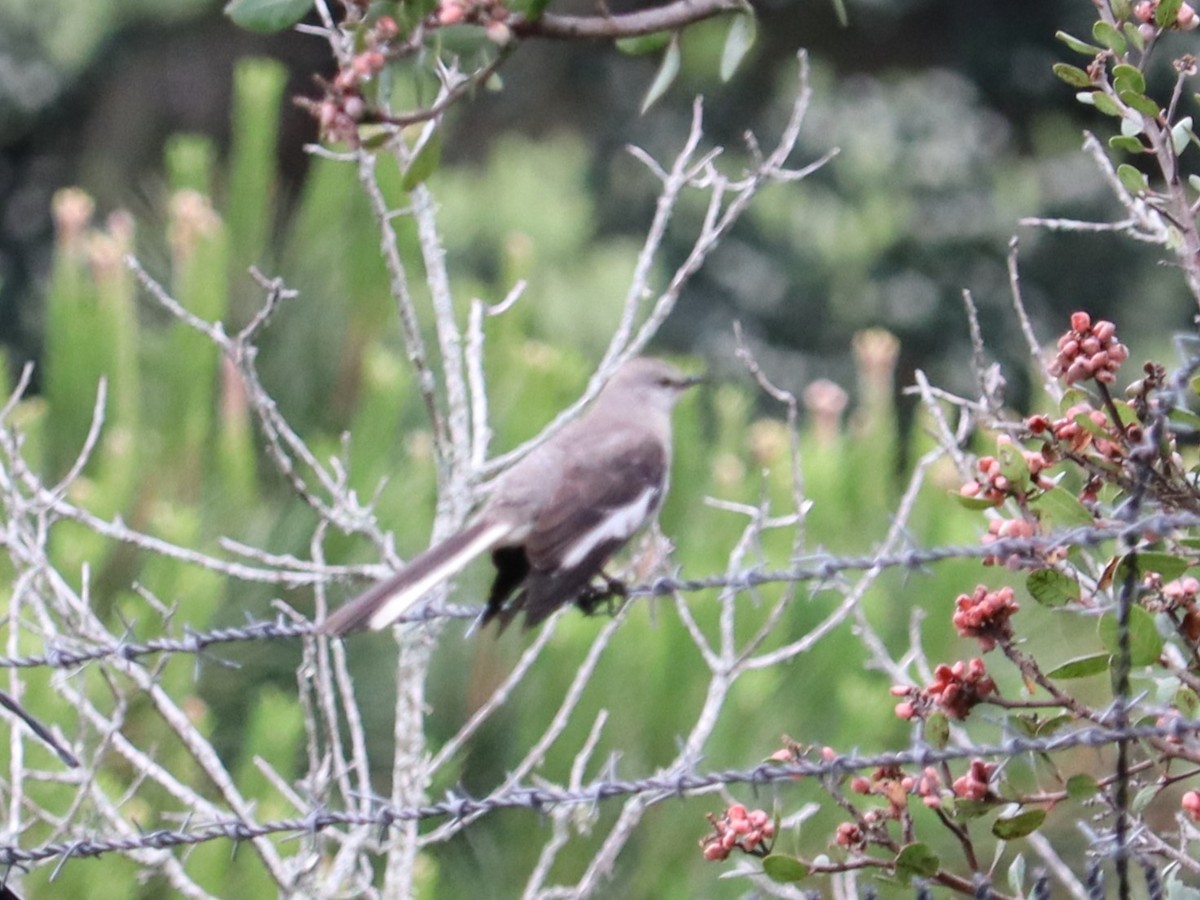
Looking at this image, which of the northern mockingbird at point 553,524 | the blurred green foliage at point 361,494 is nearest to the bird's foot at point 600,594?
the northern mockingbird at point 553,524

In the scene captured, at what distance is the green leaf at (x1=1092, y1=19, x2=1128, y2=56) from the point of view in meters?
2.16

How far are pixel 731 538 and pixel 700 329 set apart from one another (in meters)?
6.33

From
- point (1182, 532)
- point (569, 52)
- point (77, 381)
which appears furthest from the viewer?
point (569, 52)

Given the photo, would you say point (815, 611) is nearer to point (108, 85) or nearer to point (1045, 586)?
point (1045, 586)

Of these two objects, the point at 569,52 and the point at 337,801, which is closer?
the point at 337,801

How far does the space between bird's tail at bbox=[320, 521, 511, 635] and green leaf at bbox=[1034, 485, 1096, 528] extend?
100cm

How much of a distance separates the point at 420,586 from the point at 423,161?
0.74 meters

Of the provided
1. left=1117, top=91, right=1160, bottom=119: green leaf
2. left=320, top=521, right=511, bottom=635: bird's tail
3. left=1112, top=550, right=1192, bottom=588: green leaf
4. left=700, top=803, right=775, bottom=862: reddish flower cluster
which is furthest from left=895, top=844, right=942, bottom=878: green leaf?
left=1117, top=91, right=1160, bottom=119: green leaf

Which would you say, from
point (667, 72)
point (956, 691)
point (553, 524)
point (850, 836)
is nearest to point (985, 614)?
point (956, 691)

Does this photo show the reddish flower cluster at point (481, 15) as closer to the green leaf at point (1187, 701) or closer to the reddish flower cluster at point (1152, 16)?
the reddish flower cluster at point (1152, 16)

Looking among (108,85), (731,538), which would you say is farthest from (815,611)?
(108,85)

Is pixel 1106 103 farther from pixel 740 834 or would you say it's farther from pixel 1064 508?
pixel 740 834

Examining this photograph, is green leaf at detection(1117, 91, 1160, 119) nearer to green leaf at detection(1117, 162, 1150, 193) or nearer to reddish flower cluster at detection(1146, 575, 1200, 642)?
green leaf at detection(1117, 162, 1150, 193)

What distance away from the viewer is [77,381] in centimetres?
496
